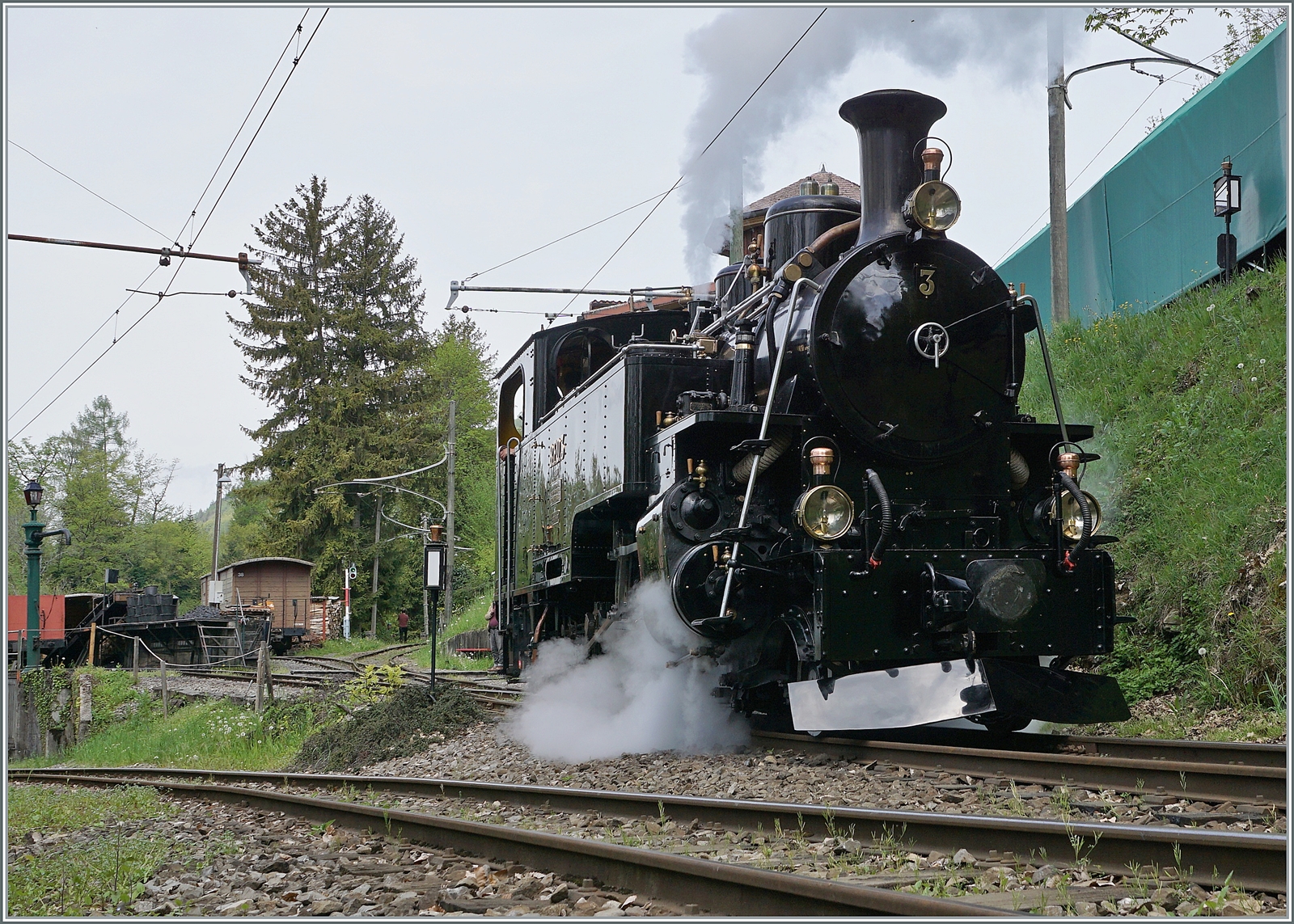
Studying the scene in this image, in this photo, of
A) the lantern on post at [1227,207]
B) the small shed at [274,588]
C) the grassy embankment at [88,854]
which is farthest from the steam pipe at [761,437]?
the small shed at [274,588]

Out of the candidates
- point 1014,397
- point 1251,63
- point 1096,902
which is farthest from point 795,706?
point 1251,63

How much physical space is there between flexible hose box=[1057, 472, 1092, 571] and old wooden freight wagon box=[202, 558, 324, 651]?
30337mm

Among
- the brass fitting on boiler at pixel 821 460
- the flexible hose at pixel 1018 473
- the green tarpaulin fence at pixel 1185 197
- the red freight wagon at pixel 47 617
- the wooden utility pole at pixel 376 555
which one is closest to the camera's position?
the brass fitting on boiler at pixel 821 460

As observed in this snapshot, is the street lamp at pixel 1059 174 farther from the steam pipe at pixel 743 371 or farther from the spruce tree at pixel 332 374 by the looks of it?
the spruce tree at pixel 332 374

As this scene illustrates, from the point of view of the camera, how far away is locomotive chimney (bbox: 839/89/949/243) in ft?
22.3

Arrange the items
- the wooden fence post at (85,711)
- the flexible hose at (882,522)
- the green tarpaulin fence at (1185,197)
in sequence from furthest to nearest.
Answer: the wooden fence post at (85,711)
the green tarpaulin fence at (1185,197)
the flexible hose at (882,522)

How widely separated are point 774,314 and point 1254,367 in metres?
5.08

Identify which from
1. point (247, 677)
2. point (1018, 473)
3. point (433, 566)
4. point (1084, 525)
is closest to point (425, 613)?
point (247, 677)

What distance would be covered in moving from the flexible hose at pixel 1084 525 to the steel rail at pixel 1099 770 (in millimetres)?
1311

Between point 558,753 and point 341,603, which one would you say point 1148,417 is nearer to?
point 558,753

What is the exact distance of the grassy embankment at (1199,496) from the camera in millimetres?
7262

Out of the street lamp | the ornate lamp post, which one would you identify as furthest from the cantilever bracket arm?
the ornate lamp post

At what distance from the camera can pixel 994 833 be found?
149 inches

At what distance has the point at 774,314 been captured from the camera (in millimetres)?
7035
